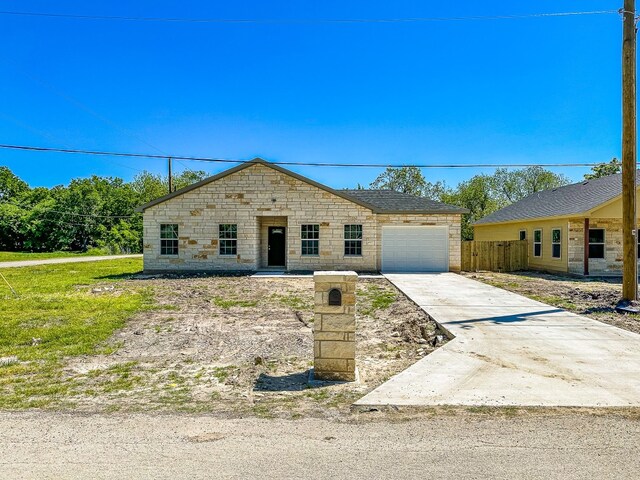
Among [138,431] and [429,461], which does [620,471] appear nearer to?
[429,461]

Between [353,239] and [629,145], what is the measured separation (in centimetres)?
1078

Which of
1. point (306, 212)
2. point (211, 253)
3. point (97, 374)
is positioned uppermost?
point (306, 212)

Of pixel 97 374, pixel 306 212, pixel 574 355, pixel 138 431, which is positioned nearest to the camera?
pixel 138 431

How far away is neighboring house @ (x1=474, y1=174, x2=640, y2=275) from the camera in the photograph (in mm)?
17641

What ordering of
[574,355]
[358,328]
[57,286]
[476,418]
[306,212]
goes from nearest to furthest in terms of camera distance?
[476,418] → [574,355] → [358,328] → [57,286] → [306,212]

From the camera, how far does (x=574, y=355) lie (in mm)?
6125

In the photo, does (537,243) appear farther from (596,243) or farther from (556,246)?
(596,243)

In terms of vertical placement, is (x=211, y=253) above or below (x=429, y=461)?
above

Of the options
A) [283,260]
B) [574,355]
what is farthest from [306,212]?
[574,355]

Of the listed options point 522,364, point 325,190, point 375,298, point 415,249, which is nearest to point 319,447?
point 522,364

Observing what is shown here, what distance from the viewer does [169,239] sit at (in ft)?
61.6

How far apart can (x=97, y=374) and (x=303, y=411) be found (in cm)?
300

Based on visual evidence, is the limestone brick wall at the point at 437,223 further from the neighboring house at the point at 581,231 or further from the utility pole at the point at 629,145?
the utility pole at the point at 629,145

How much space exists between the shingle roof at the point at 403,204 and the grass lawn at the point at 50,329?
437 inches
